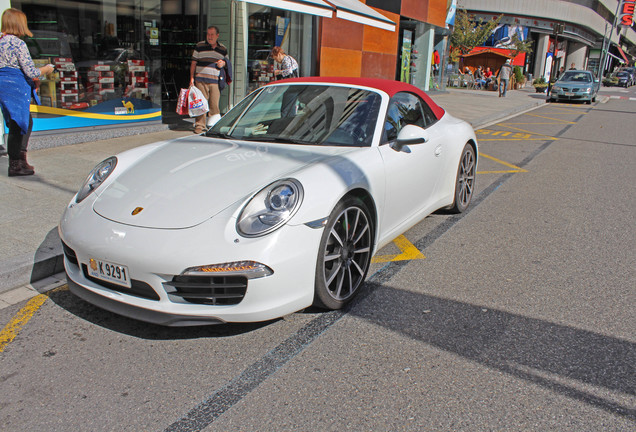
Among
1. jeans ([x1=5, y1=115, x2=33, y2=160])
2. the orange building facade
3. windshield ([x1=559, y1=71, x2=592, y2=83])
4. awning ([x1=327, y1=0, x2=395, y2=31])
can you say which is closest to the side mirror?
jeans ([x1=5, y1=115, x2=33, y2=160])

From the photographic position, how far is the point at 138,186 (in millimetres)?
3404

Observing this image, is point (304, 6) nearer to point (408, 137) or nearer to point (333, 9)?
point (333, 9)

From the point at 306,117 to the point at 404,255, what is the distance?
4.57 ft

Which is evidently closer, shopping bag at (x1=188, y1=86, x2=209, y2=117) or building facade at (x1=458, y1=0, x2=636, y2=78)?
shopping bag at (x1=188, y1=86, x2=209, y2=117)

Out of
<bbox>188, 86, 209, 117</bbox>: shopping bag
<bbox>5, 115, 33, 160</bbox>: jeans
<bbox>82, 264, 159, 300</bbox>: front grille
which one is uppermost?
<bbox>188, 86, 209, 117</bbox>: shopping bag

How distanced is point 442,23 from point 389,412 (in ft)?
73.3

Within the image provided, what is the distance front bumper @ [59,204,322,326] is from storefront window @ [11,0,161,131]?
6.09m

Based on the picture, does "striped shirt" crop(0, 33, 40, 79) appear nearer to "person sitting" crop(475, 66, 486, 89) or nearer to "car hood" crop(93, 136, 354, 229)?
"car hood" crop(93, 136, 354, 229)

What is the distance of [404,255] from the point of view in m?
4.55

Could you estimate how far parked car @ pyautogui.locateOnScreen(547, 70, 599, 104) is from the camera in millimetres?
24062

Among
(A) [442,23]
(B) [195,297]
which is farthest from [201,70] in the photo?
(A) [442,23]

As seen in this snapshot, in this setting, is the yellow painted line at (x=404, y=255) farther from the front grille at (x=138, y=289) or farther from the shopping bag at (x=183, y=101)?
the shopping bag at (x=183, y=101)

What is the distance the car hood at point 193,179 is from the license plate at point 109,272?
0.26 m

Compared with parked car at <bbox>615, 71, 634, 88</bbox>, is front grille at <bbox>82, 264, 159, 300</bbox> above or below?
below
